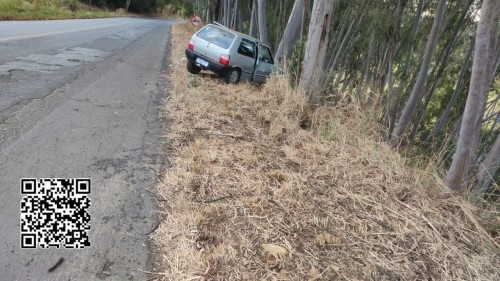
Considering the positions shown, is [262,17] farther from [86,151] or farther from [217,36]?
[86,151]

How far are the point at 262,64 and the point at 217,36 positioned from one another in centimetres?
183

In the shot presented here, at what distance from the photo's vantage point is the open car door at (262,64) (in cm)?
1163

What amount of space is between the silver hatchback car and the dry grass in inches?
199

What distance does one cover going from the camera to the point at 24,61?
870 cm

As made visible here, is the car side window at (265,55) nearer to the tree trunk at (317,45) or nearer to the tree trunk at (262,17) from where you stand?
the tree trunk at (262,17)

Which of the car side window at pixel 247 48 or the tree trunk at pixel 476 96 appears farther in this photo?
the car side window at pixel 247 48

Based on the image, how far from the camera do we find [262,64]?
11883mm

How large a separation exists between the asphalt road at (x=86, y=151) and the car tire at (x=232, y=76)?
223 centimetres

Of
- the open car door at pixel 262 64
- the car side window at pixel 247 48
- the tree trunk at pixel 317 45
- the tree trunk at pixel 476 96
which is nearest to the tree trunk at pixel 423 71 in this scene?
the tree trunk at pixel 317 45

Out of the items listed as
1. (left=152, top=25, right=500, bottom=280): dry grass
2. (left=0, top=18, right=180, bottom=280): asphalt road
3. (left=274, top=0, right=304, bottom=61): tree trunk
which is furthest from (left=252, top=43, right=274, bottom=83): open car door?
(left=152, top=25, right=500, bottom=280): dry grass

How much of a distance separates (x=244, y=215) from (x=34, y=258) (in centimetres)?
164

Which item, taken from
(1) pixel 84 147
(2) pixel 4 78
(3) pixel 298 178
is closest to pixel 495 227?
(3) pixel 298 178

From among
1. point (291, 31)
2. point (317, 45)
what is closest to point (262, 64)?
point (291, 31)

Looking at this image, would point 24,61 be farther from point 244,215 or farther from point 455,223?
point 455,223
